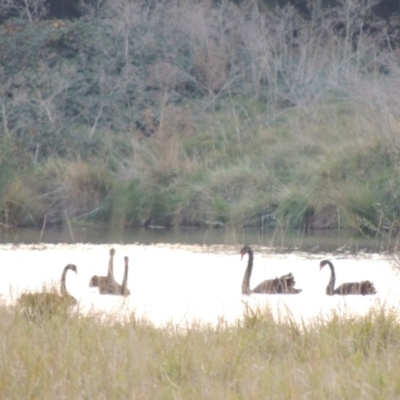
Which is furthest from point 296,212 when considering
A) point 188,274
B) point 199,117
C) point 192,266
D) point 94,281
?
point 94,281

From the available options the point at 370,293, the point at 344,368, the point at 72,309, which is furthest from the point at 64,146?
the point at 344,368

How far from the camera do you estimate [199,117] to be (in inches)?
1011

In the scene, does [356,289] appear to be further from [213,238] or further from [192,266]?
[213,238]

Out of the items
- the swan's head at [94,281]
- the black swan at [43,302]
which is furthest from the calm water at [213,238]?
the black swan at [43,302]

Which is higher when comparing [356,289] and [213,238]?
[213,238]

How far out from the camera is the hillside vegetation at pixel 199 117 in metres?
20.1

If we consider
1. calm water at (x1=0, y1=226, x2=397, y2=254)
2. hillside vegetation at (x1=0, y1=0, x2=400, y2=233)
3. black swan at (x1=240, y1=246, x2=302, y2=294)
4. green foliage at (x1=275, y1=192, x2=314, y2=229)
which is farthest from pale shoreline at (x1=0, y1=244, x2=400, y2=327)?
green foliage at (x1=275, y1=192, x2=314, y2=229)

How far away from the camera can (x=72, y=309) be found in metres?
8.12

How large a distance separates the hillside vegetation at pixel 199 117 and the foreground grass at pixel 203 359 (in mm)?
9393

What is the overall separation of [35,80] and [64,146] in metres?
3.28

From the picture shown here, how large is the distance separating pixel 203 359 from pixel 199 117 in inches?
778

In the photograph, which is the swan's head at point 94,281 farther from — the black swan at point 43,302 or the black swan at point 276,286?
the black swan at point 43,302

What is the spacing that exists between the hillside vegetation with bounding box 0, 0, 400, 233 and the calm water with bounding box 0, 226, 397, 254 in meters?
0.43

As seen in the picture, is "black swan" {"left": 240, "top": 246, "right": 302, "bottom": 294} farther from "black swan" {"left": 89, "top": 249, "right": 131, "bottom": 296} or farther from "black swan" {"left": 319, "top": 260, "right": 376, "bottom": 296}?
"black swan" {"left": 89, "top": 249, "right": 131, "bottom": 296}
